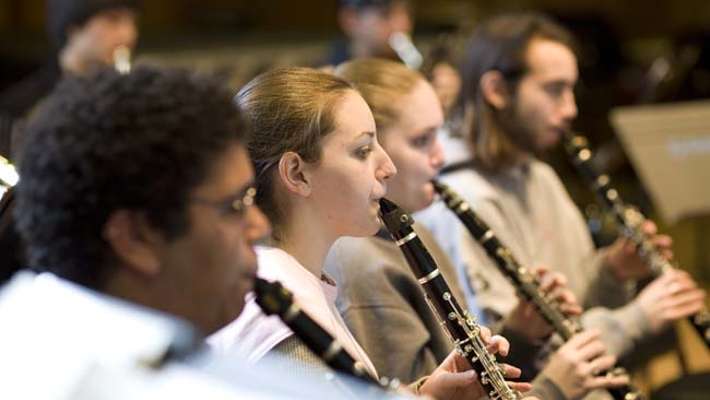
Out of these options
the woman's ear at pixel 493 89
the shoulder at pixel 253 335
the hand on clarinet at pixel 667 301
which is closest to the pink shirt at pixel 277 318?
the shoulder at pixel 253 335

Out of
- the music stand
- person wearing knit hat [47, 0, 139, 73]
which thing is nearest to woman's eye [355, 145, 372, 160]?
the music stand

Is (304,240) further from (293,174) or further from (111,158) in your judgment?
(111,158)

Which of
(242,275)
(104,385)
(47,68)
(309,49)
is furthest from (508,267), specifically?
(309,49)

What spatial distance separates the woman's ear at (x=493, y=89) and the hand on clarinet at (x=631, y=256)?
408 mm

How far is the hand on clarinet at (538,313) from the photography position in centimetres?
241

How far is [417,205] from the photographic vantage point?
7.59 ft

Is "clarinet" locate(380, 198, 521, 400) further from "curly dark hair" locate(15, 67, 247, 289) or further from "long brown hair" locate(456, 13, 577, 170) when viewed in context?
"long brown hair" locate(456, 13, 577, 170)

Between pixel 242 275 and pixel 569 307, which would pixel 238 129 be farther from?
pixel 569 307

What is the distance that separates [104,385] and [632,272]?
2076 millimetres

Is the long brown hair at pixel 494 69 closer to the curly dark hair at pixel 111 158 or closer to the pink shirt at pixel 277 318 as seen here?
the pink shirt at pixel 277 318

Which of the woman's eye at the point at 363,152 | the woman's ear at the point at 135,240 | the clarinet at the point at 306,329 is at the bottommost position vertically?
the clarinet at the point at 306,329

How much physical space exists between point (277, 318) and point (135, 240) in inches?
16.6

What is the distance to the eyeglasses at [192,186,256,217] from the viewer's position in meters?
1.21

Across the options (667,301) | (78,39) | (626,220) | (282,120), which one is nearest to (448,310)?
(282,120)
